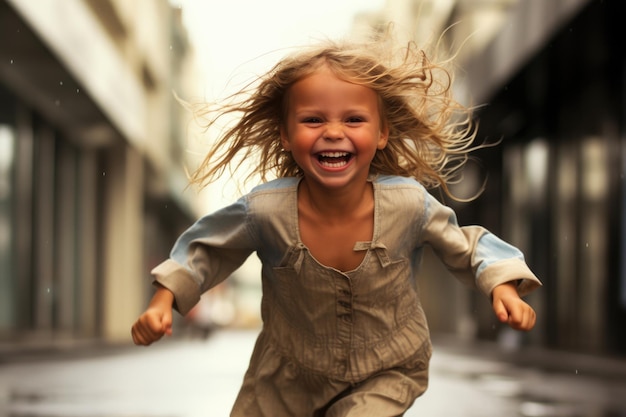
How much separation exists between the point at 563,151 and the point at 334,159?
13343 mm

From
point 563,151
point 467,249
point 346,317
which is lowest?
point 346,317

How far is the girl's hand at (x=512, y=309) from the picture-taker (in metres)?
2.76

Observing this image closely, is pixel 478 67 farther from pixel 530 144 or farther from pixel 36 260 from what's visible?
pixel 36 260

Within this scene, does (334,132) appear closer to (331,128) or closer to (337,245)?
(331,128)

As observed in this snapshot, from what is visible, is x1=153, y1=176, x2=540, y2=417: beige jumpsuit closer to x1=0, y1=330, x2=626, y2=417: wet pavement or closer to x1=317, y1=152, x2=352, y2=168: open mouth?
x1=317, y1=152, x2=352, y2=168: open mouth

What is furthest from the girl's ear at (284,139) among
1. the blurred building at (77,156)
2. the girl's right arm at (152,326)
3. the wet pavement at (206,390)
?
the blurred building at (77,156)

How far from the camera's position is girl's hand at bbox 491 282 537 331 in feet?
9.04

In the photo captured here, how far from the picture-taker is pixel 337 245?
304 cm

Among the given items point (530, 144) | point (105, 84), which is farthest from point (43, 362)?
point (530, 144)

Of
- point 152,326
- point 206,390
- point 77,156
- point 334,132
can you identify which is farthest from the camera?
point 77,156

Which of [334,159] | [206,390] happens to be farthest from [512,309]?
[206,390]

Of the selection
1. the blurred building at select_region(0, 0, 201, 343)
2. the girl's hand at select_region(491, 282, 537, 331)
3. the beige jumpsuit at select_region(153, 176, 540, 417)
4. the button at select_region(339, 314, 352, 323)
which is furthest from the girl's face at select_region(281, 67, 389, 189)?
the blurred building at select_region(0, 0, 201, 343)

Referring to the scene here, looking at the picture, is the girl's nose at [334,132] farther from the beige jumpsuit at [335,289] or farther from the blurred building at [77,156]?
the blurred building at [77,156]

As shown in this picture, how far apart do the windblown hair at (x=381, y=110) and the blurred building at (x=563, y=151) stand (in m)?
6.27
